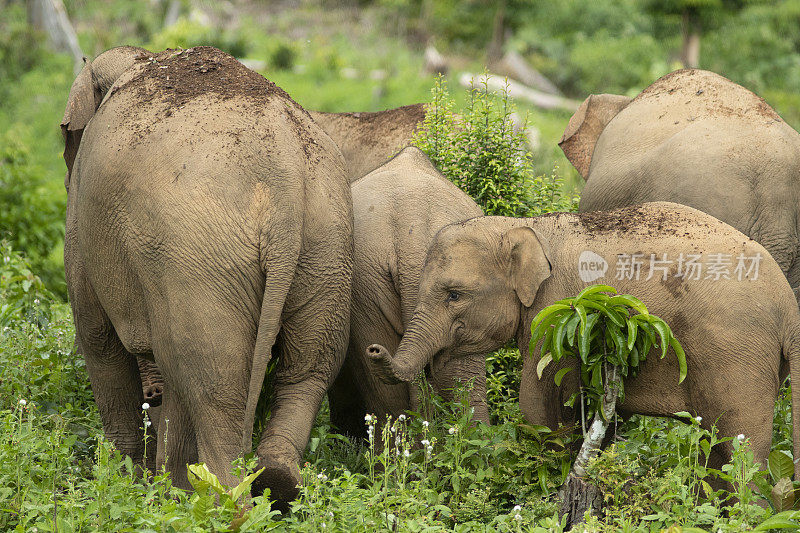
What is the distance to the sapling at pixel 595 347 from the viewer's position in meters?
4.57

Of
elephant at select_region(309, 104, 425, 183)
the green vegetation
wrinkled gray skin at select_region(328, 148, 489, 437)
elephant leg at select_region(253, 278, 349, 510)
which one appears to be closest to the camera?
the green vegetation

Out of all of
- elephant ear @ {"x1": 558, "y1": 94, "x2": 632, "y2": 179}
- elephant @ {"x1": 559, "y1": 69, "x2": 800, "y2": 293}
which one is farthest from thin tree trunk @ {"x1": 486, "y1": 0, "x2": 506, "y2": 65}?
elephant @ {"x1": 559, "y1": 69, "x2": 800, "y2": 293}

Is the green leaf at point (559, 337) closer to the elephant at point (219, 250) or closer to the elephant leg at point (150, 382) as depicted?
the elephant at point (219, 250)

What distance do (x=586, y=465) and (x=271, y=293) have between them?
1668 millimetres

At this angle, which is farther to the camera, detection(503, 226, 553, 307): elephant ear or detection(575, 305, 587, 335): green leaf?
detection(503, 226, 553, 307): elephant ear

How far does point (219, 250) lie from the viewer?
462 centimetres

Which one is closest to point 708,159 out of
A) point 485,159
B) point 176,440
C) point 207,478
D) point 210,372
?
point 485,159

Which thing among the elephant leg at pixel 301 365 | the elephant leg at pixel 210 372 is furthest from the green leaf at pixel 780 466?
the elephant leg at pixel 210 372

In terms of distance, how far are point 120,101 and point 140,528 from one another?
2.20 metres

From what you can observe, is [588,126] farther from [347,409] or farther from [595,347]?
[595,347]

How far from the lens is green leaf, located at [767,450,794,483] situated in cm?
469

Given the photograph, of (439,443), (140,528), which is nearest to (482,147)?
(439,443)

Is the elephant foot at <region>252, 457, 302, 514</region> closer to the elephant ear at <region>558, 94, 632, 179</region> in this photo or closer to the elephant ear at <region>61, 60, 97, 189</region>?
the elephant ear at <region>61, 60, 97, 189</region>

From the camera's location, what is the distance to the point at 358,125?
8445 mm
